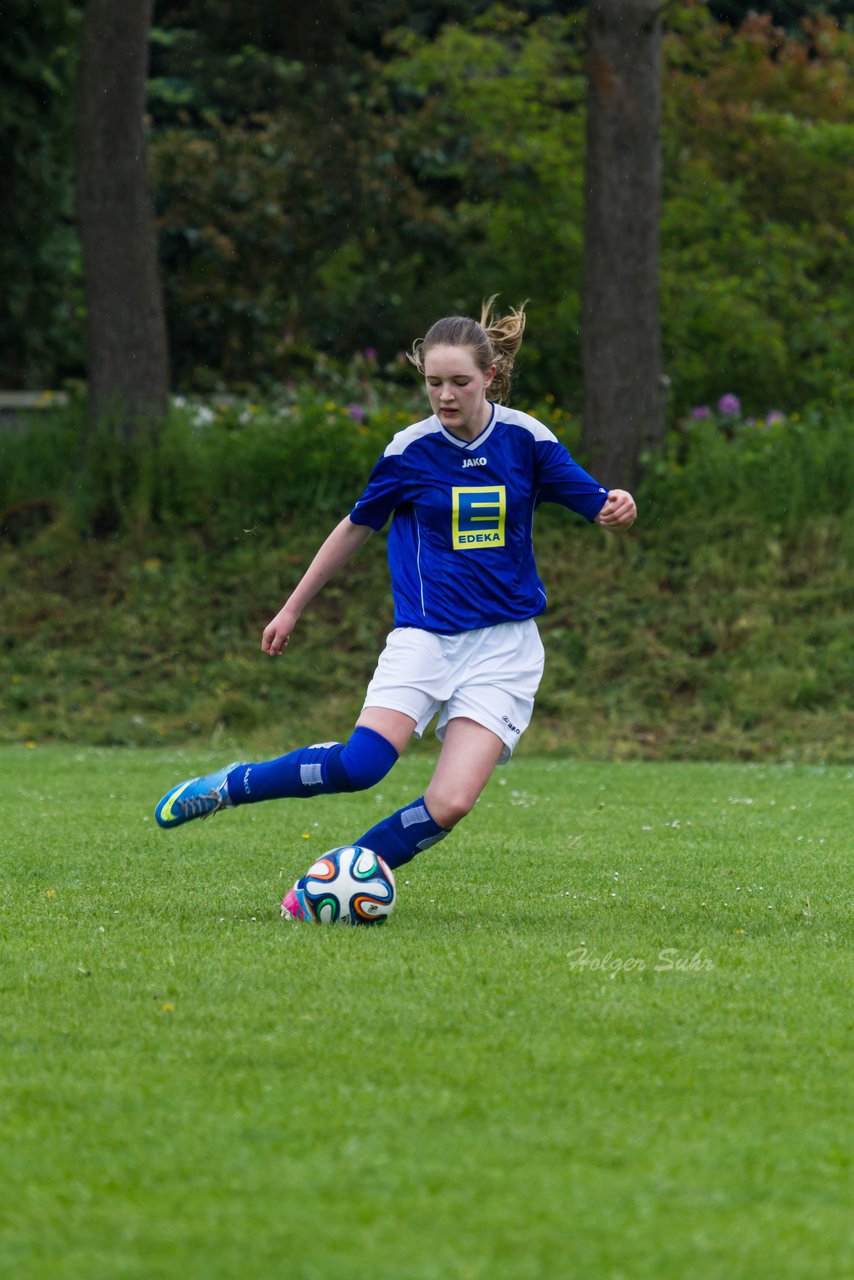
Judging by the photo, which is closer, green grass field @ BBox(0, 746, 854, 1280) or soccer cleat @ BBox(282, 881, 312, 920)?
green grass field @ BBox(0, 746, 854, 1280)

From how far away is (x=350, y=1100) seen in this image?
3.71 metres

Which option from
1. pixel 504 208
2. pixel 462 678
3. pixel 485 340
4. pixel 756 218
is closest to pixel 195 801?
pixel 462 678

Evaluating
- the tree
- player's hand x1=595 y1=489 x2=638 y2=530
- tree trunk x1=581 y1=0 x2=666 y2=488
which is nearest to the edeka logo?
player's hand x1=595 y1=489 x2=638 y2=530

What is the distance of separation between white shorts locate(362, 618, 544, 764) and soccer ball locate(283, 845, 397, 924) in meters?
0.51

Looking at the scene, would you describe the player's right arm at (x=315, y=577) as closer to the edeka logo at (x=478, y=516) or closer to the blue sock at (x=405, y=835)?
the edeka logo at (x=478, y=516)

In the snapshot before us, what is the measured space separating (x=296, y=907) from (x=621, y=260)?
1175 centimetres

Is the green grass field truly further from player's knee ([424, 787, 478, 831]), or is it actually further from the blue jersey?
the blue jersey

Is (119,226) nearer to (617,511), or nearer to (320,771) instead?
(617,511)


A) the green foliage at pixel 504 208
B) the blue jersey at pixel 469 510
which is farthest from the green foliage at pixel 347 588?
the blue jersey at pixel 469 510

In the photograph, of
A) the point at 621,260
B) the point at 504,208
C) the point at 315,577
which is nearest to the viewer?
the point at 315,577

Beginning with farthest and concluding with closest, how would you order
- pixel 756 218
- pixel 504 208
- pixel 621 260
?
pixel 756 218, pixel 504 208, pixel 621 260

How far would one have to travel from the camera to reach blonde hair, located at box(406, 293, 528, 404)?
5887 millimetres

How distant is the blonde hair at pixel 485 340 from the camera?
5887 mm

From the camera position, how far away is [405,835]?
607 cm
